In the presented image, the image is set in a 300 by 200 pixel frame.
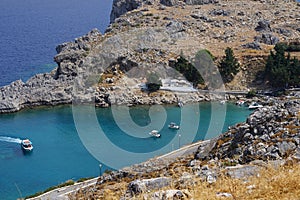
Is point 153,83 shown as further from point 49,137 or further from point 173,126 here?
point 49,137

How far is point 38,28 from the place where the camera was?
103m

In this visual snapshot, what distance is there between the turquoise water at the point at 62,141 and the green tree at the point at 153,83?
2.98 meters

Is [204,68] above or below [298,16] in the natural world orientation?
below

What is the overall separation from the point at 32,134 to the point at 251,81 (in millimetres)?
25155

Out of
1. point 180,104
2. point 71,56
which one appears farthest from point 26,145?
point 71,56

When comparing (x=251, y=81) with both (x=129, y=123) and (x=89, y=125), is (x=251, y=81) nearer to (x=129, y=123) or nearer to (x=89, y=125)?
(x=129, y=123)

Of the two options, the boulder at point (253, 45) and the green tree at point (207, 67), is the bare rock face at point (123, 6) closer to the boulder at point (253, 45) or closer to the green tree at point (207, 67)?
the green tree at point (207, 67)

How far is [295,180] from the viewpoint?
29.9 feet

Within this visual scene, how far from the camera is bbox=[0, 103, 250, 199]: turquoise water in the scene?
115ft

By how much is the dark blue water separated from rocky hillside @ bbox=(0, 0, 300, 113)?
404 inches

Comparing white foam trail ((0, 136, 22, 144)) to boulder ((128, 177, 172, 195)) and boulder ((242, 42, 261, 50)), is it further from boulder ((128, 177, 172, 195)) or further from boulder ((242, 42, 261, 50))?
boulder ((128, 177, 172, 195))

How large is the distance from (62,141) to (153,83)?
46.1ft

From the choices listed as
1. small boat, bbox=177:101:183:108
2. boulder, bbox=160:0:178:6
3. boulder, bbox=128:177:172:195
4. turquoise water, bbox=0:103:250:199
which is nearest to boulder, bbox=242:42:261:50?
turquoise water, bbox=0:103:250:199

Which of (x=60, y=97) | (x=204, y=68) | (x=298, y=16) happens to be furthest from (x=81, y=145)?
(x=298, y=16)
